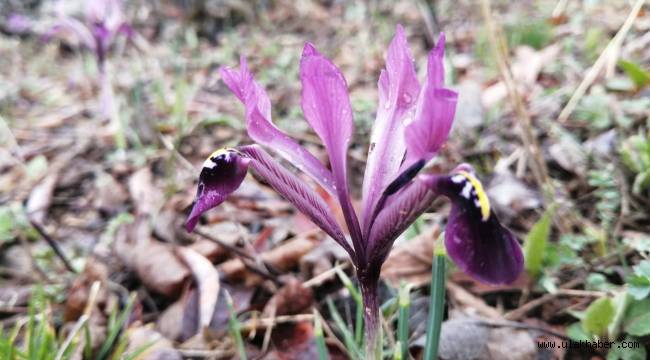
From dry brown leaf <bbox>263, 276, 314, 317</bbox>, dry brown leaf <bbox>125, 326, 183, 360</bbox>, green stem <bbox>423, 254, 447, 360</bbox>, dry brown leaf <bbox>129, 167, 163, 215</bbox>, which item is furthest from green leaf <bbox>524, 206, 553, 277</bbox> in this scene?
dry brown leaf <bbox>129, 167, 163, 215</bbox>

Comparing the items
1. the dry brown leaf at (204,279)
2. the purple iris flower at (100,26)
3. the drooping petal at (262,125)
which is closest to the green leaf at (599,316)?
the drooping petal at (262,125)

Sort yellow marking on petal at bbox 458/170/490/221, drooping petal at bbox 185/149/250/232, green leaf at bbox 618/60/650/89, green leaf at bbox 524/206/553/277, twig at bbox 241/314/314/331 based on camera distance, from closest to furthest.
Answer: yellow marking on petal at bbox 458/170/490/221 → drooping petal at bbox 185/149/250/232 → green leaf at bbox 524/206/553/277 → twig at bbox 241/314/314/331 → green leaf at bbox 618/60/650/89

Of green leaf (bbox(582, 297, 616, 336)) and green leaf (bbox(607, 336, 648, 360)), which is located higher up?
green leaf (bbox(582, 297, 616, 336))

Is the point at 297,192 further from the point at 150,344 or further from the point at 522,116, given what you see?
the point at 522,116

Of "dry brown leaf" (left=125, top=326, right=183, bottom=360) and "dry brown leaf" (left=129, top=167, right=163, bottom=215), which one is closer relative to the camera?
"dry brown leaf" (left=125, top=326, right=183, bottom=360)

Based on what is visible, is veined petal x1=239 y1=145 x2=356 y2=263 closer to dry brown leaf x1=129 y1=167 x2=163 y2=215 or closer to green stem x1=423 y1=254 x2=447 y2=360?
green stem x1=423 y1=254 x2=447 y2=360

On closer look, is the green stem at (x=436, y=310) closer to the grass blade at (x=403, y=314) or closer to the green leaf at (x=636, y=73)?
the grass blade at (x=403, y=314)

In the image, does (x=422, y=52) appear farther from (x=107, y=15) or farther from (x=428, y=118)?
(x=428, y=118)
